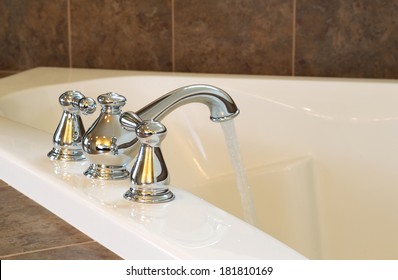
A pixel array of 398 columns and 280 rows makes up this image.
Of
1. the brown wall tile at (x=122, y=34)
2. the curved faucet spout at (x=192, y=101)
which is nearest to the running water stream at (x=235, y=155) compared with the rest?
the curved faucet spout at (x=192, y=101)

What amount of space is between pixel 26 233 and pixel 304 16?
4.59ft

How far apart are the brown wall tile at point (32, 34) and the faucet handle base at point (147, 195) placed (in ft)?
4.85

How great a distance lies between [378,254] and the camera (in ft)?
5.45

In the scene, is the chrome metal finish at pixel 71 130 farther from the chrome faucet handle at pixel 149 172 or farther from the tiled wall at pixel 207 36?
the tiled wall at pixel 207 36

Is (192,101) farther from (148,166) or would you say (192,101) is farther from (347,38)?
(347,38)

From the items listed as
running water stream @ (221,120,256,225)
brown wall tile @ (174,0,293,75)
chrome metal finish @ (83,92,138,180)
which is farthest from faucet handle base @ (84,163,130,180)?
brown wall tile @ (174,0,293,75)

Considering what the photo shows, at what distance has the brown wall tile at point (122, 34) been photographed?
2246 mm

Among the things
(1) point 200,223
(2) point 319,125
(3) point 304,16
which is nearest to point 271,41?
(3) point 304,16

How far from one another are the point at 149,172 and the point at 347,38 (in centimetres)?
129

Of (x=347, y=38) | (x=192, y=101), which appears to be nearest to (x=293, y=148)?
(x=347, y=38)

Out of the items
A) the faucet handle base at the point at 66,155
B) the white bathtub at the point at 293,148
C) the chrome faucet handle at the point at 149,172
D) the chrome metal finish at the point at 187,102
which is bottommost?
the white bathtub at the point at 293,148

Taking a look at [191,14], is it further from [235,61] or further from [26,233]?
[26,233]

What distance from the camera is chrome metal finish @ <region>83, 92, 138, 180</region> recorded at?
1008mm

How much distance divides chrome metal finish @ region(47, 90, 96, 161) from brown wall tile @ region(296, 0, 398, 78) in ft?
3.64
